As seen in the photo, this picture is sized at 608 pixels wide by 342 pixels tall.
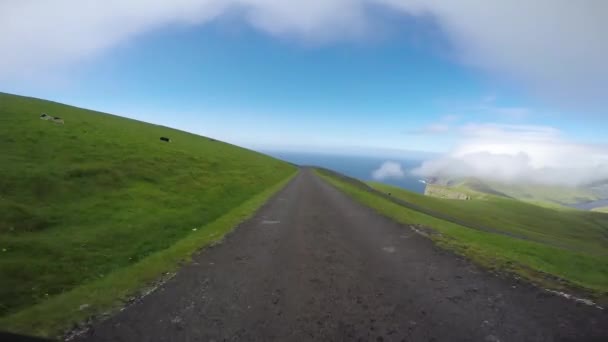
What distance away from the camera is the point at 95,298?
8.74m

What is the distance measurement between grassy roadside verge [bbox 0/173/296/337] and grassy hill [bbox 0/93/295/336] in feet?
0.46

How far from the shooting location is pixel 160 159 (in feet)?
123

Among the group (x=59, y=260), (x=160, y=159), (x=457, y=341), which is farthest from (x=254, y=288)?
(x=160, y=159)

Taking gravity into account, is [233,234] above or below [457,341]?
below

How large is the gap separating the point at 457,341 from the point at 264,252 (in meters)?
8.91

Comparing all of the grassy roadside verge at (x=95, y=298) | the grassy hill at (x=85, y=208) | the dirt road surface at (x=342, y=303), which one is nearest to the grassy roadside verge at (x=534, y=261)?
the dirt road surface at (x=342, y=303)

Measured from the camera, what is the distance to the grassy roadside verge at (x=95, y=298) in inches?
281

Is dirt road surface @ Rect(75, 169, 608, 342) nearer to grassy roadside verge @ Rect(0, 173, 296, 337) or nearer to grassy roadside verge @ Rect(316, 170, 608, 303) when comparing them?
grassy roadside verge @ Rect(0, 173, 296, 337)

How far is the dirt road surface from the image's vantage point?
7.05 meters

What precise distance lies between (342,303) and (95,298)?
7851 millimetres

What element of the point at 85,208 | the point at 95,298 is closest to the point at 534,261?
the point at 95,298

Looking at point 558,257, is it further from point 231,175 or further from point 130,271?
point 231,175

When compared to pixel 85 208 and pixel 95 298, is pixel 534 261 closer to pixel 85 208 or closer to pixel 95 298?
pixel 95 298

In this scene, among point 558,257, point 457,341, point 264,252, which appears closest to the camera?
point 457,341
